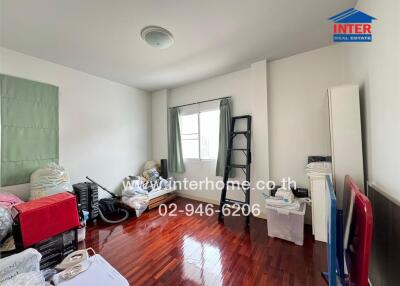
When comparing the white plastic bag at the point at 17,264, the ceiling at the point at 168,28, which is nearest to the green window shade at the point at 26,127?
the ceiling at the point at 168,28

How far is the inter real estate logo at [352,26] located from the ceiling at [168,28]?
0.28ft

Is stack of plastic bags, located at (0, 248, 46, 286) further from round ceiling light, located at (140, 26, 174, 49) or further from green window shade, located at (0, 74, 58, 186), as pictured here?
round ceiling light, located at (140, 26, 174, 49)

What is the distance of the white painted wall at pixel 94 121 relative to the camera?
2566 mm

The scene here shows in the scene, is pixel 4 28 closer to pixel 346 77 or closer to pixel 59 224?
pixel 59 224

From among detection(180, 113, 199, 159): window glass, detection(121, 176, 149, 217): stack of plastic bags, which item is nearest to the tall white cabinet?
detection(180, 113, 199, 159): window glass

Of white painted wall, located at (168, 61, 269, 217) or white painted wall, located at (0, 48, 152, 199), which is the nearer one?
white painted wall, located at (0, 48, 152, 199)

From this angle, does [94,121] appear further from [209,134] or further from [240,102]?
[240,102]

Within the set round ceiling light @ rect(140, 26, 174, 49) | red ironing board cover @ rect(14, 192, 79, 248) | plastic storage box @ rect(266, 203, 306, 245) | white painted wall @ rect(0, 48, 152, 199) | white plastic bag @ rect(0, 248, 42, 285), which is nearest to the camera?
white plastic bag @ rect(0, 248, 42, 285)

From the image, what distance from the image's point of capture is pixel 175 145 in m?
3.93

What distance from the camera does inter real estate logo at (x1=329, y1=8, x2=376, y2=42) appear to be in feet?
4.66

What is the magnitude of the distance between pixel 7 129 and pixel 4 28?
124 cm

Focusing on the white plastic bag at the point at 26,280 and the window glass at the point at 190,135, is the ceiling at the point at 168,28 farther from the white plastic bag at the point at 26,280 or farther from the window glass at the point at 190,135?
the white plastic bag at the point at 26,280

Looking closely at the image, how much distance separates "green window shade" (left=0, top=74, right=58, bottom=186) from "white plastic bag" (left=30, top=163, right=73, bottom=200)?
0.22 meters

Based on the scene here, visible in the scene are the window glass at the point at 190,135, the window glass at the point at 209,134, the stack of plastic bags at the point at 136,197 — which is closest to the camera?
the stack of plastic bags at the point at 136,197
